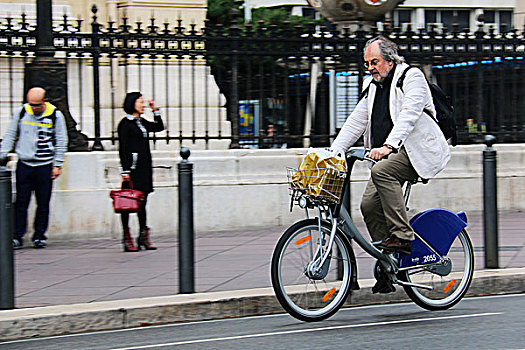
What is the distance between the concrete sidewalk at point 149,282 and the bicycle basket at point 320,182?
1122 mm

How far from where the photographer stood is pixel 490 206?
7.75 m

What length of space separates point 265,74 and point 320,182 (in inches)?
213

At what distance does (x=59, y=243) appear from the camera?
10383 millimetres

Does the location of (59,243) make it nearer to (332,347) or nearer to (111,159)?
(111,159)

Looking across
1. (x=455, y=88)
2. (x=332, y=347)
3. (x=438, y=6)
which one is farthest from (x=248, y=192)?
(x=438, y=6)

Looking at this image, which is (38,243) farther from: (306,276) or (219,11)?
(219,11)

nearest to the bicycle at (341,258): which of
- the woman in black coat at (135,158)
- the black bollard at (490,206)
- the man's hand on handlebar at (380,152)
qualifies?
the man's hand on handlebar at (380,152)

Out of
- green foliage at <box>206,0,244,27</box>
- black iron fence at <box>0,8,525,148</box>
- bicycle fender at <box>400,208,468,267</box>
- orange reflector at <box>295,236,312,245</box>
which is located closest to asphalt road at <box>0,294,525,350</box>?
bicycle fender at <box>400,208,468,267</box>

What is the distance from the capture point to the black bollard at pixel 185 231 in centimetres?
698

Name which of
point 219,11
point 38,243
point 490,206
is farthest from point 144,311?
point 219,11

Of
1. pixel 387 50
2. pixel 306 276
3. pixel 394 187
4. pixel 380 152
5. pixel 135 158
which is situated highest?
pixel 387 50

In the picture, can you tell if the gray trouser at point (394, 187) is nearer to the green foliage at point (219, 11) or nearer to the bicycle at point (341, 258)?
the bicycle at point (341, 258)

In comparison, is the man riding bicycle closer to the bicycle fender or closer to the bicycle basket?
the bicycle fender

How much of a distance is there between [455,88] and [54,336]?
24.1ft
